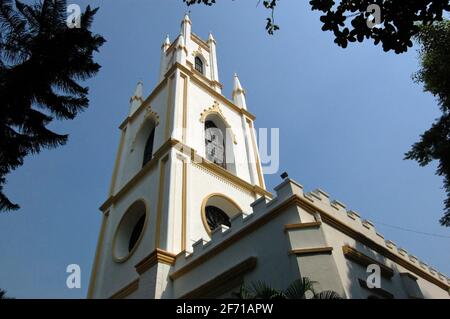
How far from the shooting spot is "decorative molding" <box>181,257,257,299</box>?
31.1ft

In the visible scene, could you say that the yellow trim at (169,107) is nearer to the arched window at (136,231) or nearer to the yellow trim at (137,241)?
the yellow trim at (137,241)

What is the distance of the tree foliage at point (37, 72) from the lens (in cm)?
562

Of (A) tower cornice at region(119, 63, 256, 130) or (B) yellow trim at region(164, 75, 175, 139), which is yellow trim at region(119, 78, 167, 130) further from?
(B) yellow trim at region(164, 75, 175, 139)

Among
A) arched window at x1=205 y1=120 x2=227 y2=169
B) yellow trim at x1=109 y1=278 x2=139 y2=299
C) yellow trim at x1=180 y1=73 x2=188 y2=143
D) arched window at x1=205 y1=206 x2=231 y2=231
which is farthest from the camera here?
arched window at x1=205 y1=120 x2=227 y2=169

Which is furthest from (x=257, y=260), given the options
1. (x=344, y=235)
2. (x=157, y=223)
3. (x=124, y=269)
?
(x=124, y=269)

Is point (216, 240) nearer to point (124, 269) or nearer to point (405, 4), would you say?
point (124, 269)

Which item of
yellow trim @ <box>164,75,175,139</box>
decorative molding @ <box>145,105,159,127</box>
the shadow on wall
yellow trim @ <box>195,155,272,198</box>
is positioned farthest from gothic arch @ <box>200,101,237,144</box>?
the shadow on wall

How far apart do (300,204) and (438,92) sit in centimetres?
840

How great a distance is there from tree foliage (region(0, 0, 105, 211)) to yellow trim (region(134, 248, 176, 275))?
6170 mm

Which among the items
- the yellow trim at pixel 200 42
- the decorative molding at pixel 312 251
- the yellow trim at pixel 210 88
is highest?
the yellow trim at pixel 200 42

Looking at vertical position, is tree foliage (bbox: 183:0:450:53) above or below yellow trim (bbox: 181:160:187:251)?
below

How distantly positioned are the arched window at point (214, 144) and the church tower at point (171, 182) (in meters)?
0.07

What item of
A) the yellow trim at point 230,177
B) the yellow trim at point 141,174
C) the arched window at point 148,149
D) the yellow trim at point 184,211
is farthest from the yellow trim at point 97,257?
the yellow trim at point 230,177
